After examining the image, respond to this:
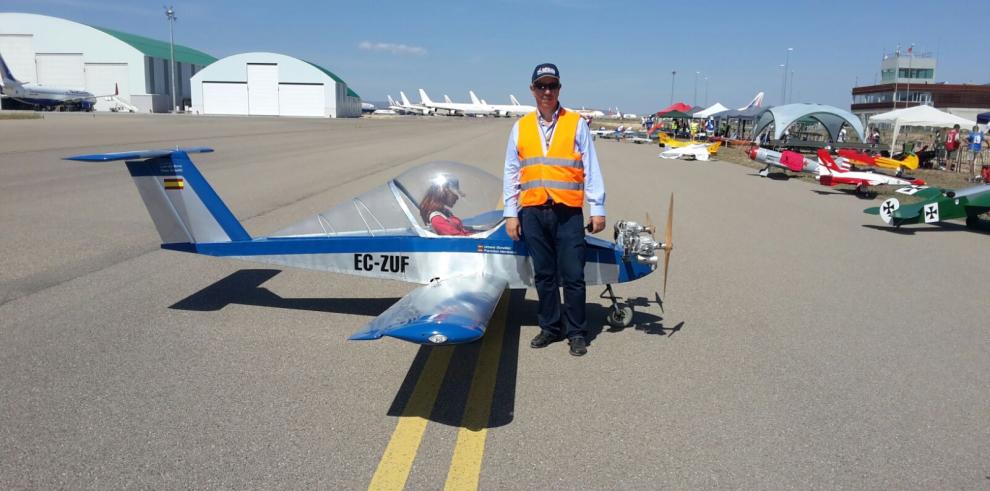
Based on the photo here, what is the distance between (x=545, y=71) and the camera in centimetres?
480

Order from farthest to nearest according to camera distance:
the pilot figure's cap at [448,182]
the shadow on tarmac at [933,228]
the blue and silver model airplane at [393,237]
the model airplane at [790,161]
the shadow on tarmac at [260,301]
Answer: the model airplane at [790,161] → the shadow on tarmac at [933,228] → the shadow on tarmac at [260,301] → the pilot figure's cap at [448,182] → the blue and silver model airplane at [393,237]

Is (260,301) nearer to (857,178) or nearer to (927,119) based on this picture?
(857,178)

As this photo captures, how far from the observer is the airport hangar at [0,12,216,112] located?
82625mm

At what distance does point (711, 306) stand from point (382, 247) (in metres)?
3.24

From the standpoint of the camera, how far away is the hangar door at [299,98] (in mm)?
90438

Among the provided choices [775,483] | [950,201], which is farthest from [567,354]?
[950,201]

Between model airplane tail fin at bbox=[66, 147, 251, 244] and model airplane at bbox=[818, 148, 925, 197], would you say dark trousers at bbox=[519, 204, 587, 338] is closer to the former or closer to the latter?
model airplane tail fin at bbox=[66, 147, 251, 244]

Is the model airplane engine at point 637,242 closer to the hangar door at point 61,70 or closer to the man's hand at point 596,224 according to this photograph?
the man's hand at point 596,224

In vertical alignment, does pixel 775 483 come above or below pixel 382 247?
below

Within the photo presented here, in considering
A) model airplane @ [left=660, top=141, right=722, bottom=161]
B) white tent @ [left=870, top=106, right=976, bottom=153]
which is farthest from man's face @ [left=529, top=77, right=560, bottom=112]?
white tent @ [left=870, top=106, right=976, bottom=153]

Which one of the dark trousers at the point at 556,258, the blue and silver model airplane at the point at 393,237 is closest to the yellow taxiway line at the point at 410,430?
the blue and silver model airplane at the point at 393,237

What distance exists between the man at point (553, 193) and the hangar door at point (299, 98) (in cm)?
9184

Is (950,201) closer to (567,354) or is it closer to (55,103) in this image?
(567,354)

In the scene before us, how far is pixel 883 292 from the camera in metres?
7.36
